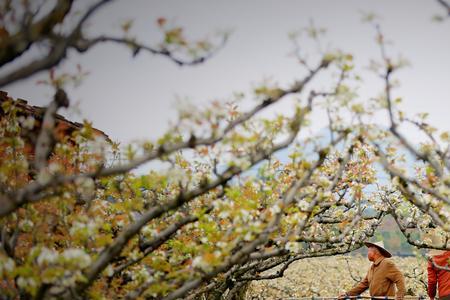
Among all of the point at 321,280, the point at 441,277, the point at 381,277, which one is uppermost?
the point at 321,280

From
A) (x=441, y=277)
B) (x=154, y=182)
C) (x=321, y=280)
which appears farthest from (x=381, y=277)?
(x=321, y=280)

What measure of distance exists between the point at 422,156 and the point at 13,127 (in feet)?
16.6

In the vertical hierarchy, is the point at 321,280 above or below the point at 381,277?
above

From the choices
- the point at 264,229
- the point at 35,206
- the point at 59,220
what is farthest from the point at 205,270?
the point at 35,206

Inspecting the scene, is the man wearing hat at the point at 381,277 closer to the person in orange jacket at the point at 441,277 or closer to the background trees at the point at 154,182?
the person in orange jacket at the point at 441,277

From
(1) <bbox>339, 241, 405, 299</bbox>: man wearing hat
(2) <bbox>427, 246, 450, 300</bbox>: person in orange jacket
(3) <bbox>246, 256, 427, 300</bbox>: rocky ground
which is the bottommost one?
(2) <bbox>427, 246, 450, 300</bbox>: person in orange jacket

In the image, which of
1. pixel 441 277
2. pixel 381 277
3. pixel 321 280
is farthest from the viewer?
pixel 321 280

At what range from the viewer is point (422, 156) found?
573 cm

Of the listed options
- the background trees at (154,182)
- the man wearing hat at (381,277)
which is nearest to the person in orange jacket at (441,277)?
the man wearing hat at (381,277)

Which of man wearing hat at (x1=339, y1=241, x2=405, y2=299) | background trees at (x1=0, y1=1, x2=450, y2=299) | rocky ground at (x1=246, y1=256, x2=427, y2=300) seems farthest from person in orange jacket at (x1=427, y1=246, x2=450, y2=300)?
rocky ground at (x1=246, y1=256, x2=427, y2=300)

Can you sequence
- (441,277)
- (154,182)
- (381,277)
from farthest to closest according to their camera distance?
(381,277) → (441,277) → (154,182)

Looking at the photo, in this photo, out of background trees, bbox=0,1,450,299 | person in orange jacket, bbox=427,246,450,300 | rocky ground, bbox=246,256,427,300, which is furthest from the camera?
rocky ground, bbox=246,256,427,300

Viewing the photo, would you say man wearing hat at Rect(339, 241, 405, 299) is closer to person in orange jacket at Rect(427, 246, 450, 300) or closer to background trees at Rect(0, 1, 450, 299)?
person in orange jacket at Rect(427, 246, 450, 300)

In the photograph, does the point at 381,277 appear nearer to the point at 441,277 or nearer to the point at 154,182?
the point at 441,277
